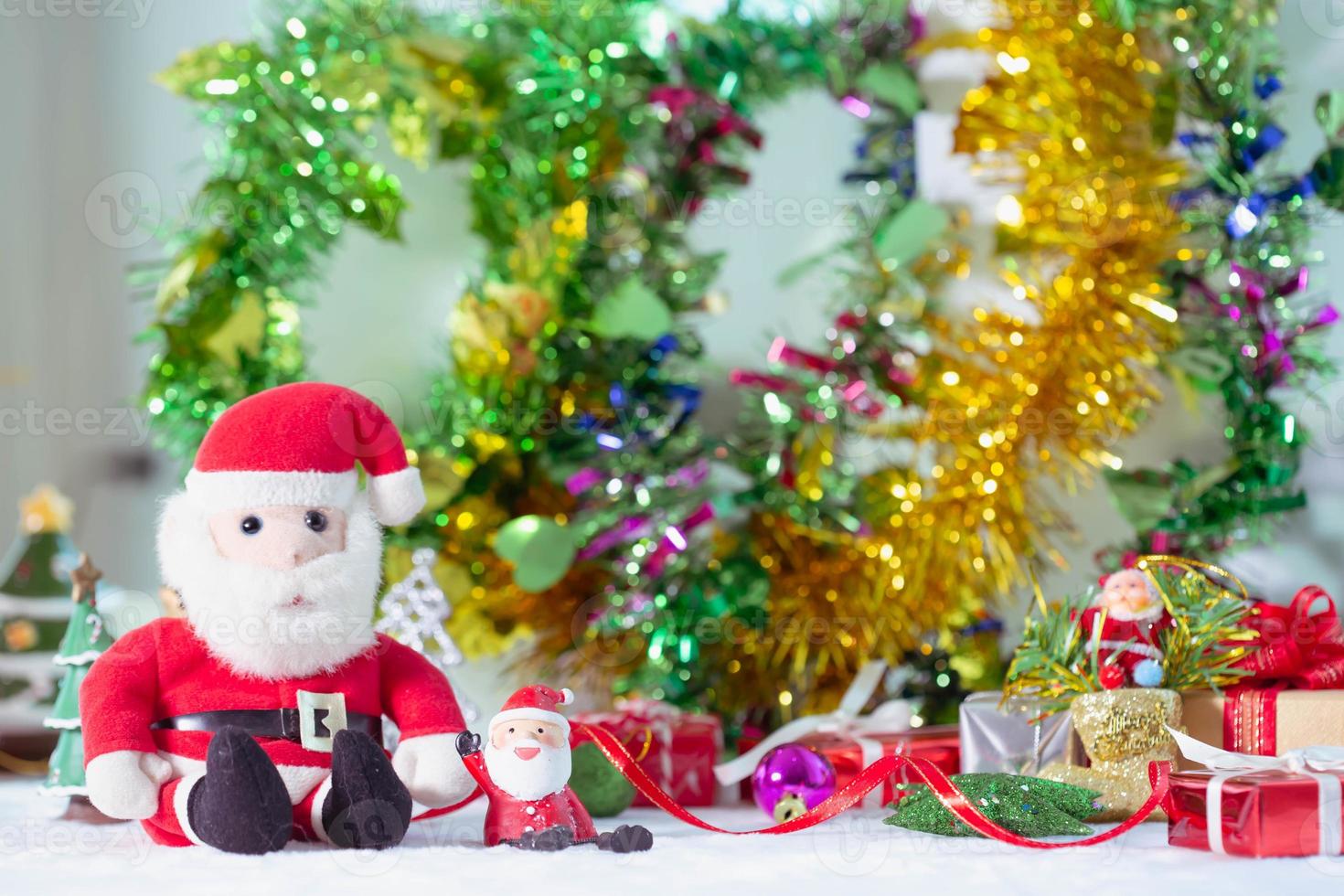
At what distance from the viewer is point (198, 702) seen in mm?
938

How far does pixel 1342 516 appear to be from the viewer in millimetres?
1503

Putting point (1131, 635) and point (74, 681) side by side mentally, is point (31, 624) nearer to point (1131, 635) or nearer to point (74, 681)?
point (74, 681)

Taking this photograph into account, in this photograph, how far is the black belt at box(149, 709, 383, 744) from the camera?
3.06ft

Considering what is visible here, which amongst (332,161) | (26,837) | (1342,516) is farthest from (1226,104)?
(26,837)

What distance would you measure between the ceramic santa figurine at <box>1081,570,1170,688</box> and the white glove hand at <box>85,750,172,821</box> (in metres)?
0.74

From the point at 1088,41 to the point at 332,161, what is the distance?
83cm

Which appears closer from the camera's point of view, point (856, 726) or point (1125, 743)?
point (1125, 743)

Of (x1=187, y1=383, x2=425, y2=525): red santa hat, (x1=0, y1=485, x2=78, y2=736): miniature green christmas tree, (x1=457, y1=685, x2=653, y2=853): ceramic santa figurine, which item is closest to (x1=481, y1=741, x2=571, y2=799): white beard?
(x1=457, y1=685, x2=653, y2=853): ceramic santa figurine

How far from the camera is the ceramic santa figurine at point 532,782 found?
0.89 meters

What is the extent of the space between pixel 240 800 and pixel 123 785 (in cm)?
10

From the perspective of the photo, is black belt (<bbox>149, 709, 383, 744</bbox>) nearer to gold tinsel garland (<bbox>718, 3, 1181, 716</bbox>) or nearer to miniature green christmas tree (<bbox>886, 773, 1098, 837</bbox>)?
miniature green christmas tree (<bbox>886, 773, 1098, 837</bbox>)

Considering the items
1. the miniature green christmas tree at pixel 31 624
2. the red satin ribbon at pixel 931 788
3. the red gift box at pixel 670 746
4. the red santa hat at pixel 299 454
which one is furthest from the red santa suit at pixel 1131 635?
the miniature green christmas tree at pixel 31 624

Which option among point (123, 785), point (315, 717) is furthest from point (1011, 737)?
point (123, 785)

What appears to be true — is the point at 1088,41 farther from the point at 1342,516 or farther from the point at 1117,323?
the point at 1342,516
